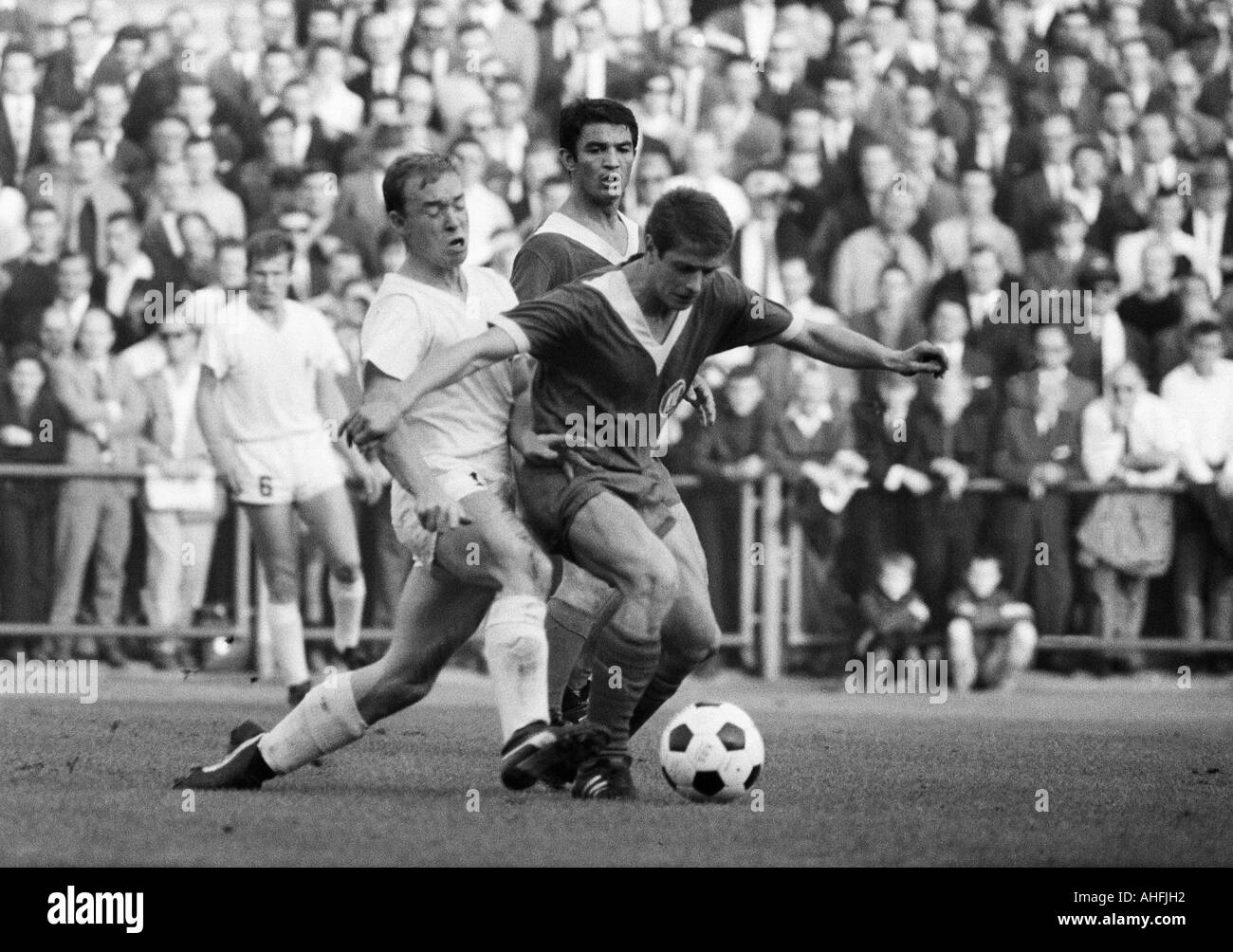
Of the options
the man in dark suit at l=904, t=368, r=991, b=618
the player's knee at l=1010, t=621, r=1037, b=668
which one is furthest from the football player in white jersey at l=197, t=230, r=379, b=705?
the player's knee at l=1010, t=621, r=1037, b=668

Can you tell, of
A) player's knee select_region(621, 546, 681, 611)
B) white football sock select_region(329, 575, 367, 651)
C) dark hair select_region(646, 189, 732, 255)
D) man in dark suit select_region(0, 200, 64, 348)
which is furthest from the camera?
man in dark suit select_region(0, 200, 64, 348)

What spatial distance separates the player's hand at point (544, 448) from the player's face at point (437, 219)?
2.24 ft

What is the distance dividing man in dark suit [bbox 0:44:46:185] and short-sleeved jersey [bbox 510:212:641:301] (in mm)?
6693

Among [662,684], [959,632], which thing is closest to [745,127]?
[959,632]

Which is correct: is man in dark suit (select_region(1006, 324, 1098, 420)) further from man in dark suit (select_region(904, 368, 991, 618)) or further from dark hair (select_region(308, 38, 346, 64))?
dark hair (select_region(308, 38, 346, 64))

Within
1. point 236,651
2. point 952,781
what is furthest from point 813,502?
point 952,781

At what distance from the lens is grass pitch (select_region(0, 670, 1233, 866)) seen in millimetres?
7141

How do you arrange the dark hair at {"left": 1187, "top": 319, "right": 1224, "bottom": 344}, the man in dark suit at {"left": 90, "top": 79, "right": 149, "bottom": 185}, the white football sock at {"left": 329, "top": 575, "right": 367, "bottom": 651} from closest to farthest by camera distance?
1. the white football sock at {"left": 329, "top": 575, "right": 367, "bottom": 651}
2. the dark hair at {"left": 1187, "top": 319, "right": 1224, "bottom": 344}
3. the man in dark suit at {"left": 90, "top": 79, "right": 149, "bottom": 185}

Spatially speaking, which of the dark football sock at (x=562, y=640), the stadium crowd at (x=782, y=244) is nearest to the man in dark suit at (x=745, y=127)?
the stadium crowd at (x=782, y=244)

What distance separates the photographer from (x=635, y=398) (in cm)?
811

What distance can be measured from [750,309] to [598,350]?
621 mm

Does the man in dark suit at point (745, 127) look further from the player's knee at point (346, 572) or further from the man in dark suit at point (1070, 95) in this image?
the player's knee at point (346, 572)

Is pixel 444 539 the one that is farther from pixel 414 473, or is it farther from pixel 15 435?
pixel 15 435

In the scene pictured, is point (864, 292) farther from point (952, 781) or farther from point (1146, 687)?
point (952, 781)
